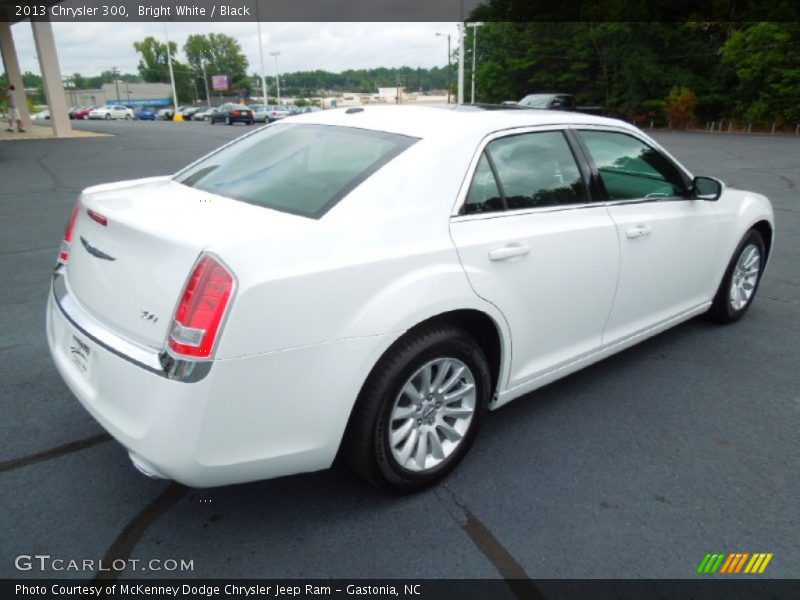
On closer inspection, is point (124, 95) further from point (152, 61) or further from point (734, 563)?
point (734, 563)

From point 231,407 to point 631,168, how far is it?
2803 mm

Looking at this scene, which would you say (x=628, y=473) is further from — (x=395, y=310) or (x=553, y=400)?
(x=395, y=310)

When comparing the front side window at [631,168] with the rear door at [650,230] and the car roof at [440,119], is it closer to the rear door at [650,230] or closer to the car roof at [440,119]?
the rear door at [650,230]

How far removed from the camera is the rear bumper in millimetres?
1981

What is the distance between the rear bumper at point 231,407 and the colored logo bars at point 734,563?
148 cm

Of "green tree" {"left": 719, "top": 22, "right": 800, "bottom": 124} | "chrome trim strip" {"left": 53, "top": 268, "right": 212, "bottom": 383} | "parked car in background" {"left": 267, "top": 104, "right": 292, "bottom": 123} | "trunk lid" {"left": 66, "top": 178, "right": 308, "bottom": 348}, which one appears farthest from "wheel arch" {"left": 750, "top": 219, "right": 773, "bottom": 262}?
"parked car in background" {"left": 267, "top": 104, "right": 292, "bottom": 123}

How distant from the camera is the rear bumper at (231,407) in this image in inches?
78.0

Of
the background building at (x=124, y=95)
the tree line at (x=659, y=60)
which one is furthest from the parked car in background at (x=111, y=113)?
the tree line at (x=659, y=60)

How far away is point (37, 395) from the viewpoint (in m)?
3.38

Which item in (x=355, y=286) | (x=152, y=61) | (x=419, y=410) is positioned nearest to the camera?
(x=355, y=286)

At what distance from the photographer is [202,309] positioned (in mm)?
1980

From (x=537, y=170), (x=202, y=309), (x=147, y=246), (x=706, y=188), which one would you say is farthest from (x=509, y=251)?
(x=706, y=188)

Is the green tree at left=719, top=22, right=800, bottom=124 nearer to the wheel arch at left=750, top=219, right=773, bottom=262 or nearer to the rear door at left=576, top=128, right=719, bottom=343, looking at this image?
the wheel arch at left=750, top=219, right=773, bottom=262

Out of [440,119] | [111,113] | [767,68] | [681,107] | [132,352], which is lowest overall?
[111,113]
